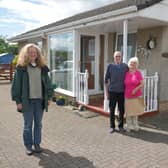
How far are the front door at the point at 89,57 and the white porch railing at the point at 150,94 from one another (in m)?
2.42

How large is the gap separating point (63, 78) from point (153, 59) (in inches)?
146

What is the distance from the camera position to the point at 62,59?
10023mm

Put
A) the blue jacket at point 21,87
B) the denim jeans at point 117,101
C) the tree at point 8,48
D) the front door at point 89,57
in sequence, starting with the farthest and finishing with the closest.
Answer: the tree at point 8,48, the front door at point 89,57, the denim jeans at point 117,101, the blue jacket at point 21,87

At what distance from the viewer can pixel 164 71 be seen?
7.56m

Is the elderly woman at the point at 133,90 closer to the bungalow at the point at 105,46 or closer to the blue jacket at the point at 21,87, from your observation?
the bungalow at the point at 105,46

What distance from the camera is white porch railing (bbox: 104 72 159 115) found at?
7.23 metres

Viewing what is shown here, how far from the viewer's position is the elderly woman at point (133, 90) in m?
5.76

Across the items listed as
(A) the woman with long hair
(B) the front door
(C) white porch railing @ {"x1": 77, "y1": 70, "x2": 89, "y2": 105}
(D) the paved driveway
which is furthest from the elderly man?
(B) the front door

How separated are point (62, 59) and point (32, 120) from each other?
18.4ft

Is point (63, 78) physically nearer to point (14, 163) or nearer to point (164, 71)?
point (164, 71)

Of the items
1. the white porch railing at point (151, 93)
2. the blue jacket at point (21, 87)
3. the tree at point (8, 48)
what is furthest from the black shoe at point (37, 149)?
the tree at point (8, 48)

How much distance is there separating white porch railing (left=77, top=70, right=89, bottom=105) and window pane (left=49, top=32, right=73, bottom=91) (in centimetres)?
62

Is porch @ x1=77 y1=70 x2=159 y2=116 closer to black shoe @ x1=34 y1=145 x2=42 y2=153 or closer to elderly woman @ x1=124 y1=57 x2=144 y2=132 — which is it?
elderly woman @ x1=124 y1=57 x2=144 y2=132

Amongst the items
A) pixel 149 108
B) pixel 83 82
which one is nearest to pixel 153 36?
pixel 149 108
